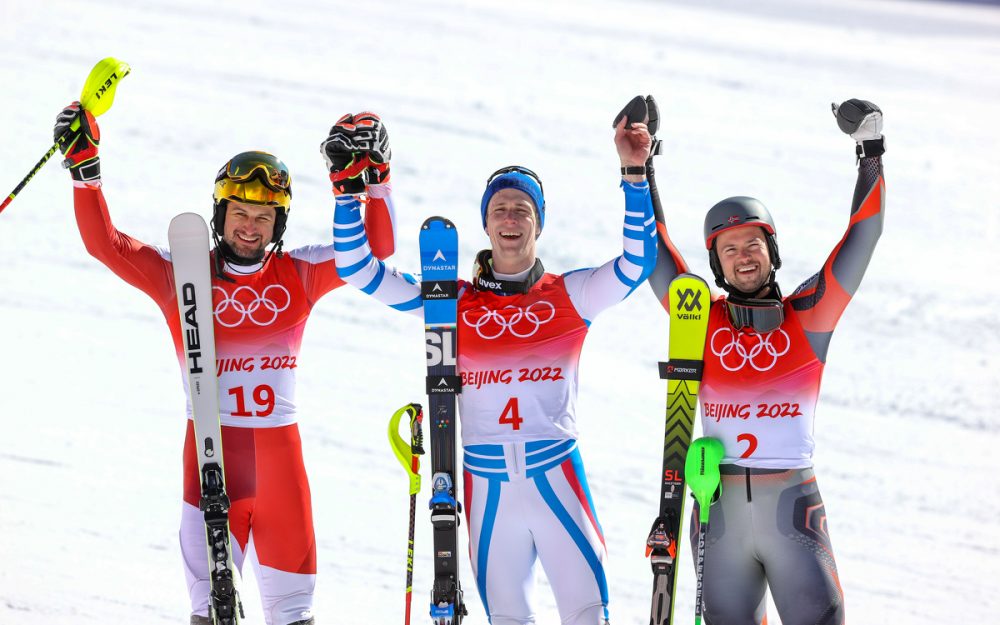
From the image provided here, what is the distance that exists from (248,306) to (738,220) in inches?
67.3

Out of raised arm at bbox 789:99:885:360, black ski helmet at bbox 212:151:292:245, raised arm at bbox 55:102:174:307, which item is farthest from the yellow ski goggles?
raised arm at bbox 789:99:885:360

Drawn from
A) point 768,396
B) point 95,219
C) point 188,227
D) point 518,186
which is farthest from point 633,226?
point 95,219

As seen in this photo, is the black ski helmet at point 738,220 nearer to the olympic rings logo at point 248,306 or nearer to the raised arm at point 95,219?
the olympic rings logo at point 248,306

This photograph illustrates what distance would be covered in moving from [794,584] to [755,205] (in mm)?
1252

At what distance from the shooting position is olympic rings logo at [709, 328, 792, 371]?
141 inches

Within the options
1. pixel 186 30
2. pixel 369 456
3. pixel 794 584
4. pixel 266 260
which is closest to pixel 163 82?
pixel 186 30

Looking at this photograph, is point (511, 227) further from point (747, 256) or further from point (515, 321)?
point (747, 256)

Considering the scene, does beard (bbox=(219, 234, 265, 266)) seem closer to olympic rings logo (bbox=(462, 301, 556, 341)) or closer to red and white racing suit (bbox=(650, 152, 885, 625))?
olympic rings logo (bbox=(462, 301, 556, 341))

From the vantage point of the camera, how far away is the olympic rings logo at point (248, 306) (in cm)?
375

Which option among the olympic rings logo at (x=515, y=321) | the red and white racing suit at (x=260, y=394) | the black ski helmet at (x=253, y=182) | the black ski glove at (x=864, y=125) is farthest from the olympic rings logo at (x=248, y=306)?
the black ski glove at (x=864, y=125)

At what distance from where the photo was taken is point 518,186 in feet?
12.2

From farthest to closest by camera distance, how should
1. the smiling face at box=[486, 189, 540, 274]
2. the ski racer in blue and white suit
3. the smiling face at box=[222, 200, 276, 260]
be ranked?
the smiling face at box=[222, 200, 276, 260] → the smiling face at box=[486, 189, 540, 274] → the ski racer in blue and white suit

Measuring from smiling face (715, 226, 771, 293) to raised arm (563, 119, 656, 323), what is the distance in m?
0.26

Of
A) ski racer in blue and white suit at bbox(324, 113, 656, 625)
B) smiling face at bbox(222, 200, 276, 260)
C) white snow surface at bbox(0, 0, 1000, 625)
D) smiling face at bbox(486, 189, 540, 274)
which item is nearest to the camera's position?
ski racer in blue and white suit at bbox(324, 113, 656, 625)
